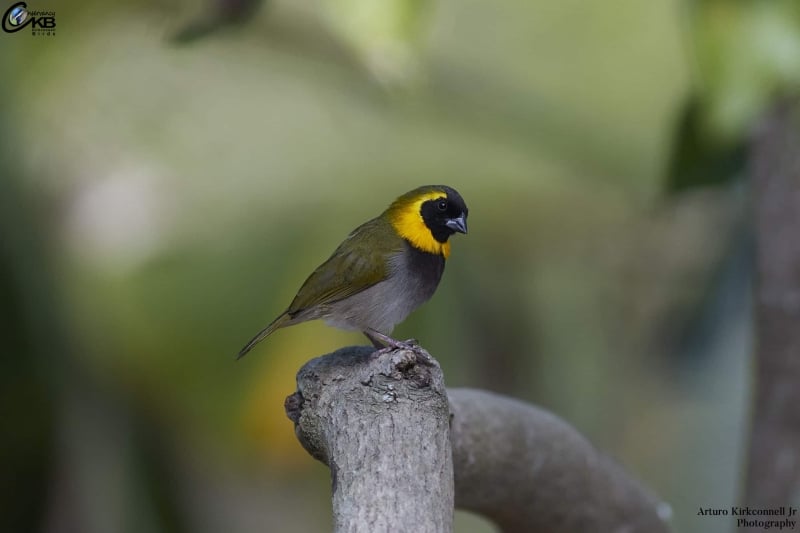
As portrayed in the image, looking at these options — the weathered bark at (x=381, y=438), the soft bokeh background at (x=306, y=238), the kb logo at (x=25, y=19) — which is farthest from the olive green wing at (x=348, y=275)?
the kb logo at (x=25, y=19)

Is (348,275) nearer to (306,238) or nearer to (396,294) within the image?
(396,294)

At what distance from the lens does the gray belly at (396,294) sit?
2.53 m

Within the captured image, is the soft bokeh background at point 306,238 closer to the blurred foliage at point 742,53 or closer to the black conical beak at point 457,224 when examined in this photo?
the blurred foliage at point 742,53

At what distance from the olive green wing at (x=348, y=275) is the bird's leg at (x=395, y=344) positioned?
137 mm

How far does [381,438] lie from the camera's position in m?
1.87

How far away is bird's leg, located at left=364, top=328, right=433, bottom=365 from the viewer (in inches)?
81.3

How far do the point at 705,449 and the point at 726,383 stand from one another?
0.39 meters

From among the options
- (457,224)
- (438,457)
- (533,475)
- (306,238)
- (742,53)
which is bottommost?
(438,457)

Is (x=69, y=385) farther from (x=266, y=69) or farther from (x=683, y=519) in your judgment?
(x=683, y=519)

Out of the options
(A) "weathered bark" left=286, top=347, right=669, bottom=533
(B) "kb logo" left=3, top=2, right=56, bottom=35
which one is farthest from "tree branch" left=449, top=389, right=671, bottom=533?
(B) "kb logo" left=3, top=2, right=56, bottom=35

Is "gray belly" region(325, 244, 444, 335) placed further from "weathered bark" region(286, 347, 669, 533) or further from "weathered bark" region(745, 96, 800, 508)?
"weathered bark" region(745, 96, 800, 508)

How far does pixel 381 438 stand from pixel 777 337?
164 centimetres

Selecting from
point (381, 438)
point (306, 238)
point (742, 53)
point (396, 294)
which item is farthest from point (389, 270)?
point (306, 238)

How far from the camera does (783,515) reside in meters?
2.90
